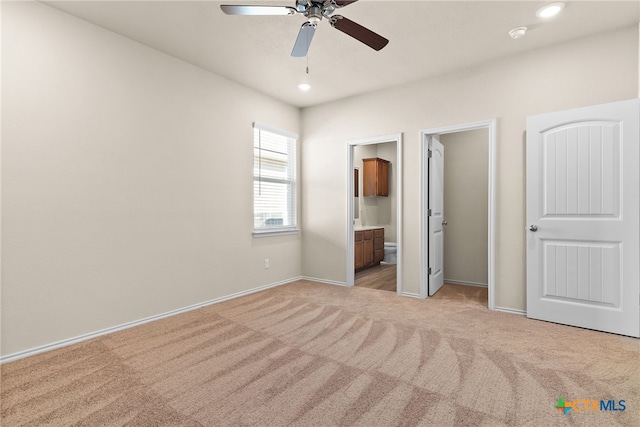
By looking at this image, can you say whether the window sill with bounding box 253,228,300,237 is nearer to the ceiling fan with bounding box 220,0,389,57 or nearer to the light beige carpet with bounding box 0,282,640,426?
the light beige carpet with bounding box 0,282,640,426

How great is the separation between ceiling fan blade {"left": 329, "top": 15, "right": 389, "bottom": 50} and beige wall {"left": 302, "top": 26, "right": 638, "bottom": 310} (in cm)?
181

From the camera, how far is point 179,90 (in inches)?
131

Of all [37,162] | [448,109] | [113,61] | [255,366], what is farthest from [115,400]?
[448,109]

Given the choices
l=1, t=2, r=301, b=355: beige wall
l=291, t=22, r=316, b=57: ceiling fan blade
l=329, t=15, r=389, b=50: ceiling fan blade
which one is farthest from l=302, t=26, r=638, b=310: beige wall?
l=291, t=22, r=316, b=57: ceiling fan blade

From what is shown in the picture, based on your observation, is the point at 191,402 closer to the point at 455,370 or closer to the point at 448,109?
the point at 455,370

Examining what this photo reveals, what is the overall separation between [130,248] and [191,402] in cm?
174

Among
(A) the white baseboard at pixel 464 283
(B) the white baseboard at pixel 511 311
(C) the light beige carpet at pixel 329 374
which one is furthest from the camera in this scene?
(A) the white baseboard at pixel 464 283

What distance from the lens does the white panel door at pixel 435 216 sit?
3.96 meters

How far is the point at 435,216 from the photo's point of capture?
4.13 metres

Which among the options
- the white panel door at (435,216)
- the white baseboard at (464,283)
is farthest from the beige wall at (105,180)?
the white baseboard at (464,283)

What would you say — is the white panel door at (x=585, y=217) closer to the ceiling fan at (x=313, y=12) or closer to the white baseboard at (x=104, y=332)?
the ceiling fan at (x=313, y=12)

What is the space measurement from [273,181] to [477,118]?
2.71 metres

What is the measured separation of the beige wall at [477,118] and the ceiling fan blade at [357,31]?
181cm

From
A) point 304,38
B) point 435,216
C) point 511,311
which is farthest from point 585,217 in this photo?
point 304,38
